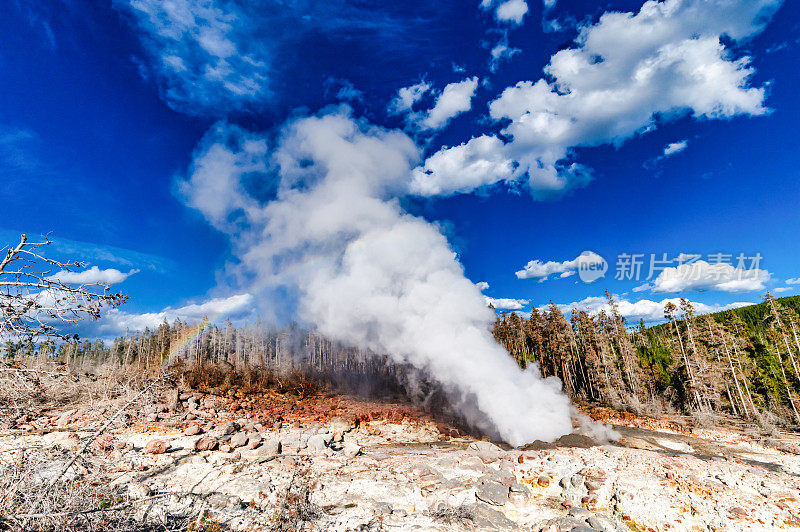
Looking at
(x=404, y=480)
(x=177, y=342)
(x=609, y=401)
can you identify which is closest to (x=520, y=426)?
(x=404, y=480)

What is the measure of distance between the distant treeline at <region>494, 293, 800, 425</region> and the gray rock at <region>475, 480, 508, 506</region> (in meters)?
25.2

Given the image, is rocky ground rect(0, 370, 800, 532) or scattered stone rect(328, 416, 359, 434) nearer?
rocky ground rect(0, 370, 800, 532)

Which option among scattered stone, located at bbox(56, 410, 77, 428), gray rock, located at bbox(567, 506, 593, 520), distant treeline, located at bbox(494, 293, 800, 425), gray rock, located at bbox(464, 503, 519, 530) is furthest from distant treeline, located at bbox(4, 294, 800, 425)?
gray rock, located at bbox(567, 506, 593, 520)

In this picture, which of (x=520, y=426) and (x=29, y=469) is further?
(x=520, y=426)

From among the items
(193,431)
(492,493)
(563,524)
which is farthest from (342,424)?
(563,524)

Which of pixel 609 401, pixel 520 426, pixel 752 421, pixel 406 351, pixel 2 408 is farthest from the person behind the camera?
pixel 609 401

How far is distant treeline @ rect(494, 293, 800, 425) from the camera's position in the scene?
2886 cm

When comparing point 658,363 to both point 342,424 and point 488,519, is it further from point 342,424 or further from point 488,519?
point 488,519

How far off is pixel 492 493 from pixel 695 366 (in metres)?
32.1

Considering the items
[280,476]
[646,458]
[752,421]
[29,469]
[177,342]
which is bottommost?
[752,421]

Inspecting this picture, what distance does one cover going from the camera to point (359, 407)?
25500 mm

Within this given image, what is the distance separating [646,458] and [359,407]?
18.1m

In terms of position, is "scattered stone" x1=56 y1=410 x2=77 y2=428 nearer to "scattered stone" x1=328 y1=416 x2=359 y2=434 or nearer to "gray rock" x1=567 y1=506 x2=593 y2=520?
"scattered stone" x1=328 y1=416 x2=359 y2=434

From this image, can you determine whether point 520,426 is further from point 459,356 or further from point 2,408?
point 2,408
